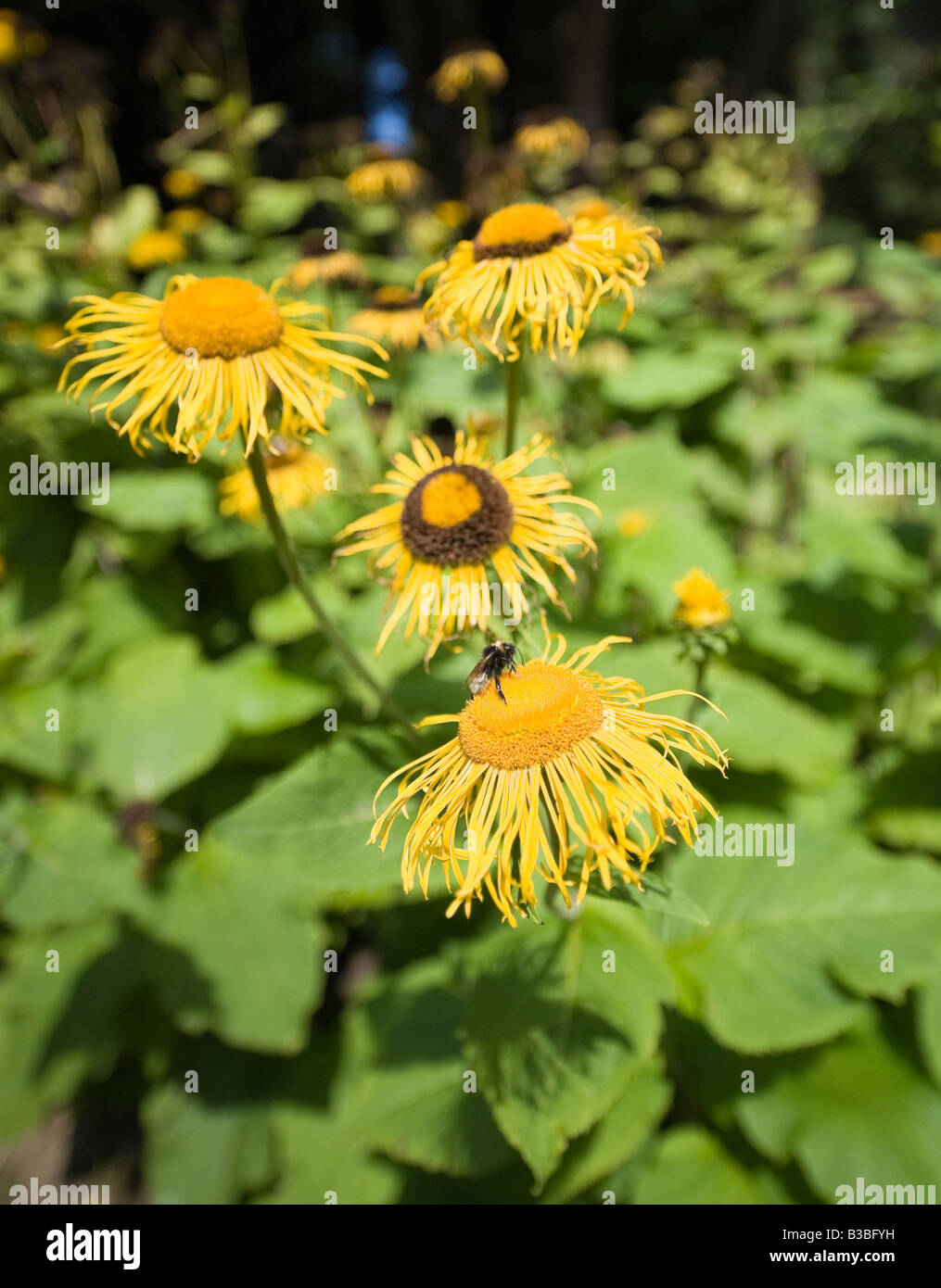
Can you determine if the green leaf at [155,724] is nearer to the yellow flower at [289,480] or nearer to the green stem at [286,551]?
the yellow flower at [289,480]

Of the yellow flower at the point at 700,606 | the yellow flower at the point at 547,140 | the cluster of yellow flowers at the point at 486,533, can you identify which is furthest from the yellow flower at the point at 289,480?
the yellow flower at the point at 547,140

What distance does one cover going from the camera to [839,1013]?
1762 millimetres

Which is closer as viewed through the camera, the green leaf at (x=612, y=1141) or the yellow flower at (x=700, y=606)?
the yellow flower at (x=700, y=606)

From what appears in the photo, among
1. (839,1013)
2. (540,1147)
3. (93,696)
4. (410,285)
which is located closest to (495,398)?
(410,285)

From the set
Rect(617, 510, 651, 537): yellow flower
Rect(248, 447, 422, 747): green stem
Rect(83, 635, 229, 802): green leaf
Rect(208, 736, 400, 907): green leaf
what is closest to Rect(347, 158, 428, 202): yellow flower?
Rect(617, 510, 651, 537): yellow flower

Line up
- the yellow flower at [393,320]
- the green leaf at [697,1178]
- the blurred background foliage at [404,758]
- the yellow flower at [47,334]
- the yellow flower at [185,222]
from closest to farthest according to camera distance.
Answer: the blurred background foliage at [404,758], the green leaf at [697,1178], the yellow flower at [393,320], the yellow flower at [47,334], the yellow flower at [185,222]

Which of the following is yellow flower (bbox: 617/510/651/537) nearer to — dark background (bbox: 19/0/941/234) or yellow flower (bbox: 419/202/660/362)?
yellow flower (bbox: 419/202/660/362)

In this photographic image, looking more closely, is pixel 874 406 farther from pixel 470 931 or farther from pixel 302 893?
pixel 302 893

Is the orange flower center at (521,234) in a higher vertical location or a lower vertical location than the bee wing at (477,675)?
higher

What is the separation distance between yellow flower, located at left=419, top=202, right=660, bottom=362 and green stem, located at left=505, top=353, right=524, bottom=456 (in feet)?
0.09

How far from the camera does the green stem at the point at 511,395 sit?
4.96 feet

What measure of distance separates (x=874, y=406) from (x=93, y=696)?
364 centimetres

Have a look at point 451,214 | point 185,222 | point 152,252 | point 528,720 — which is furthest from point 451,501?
point 451,214

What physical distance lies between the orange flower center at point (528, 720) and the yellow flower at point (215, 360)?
552 mm
